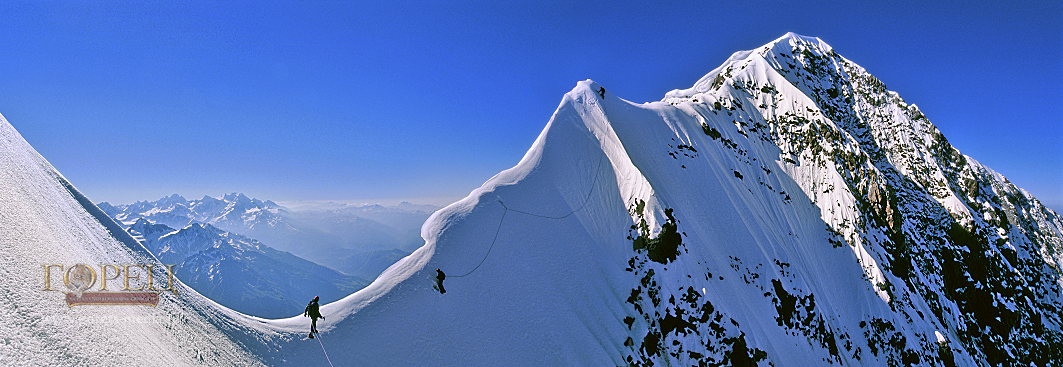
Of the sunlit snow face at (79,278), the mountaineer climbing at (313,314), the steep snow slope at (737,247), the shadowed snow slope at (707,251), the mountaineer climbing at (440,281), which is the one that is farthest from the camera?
the steep snow slope at (737,247)

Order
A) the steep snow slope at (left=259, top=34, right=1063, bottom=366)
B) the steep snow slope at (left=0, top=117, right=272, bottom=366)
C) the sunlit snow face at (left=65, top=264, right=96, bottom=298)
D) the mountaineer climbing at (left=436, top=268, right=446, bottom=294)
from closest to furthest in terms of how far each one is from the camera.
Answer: the steep snow slope at (left=0, top=117, right=272, bottom=366), the sunlit snow face at (left=65, top=264, right=96, bottom=298), the mountaineer climbing at (left=436, top=268, right=446, bottom=294), the steep snow slope at (left=259, top=34, right=1063, bottom=366)

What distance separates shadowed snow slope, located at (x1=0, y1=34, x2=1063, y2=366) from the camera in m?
19.7

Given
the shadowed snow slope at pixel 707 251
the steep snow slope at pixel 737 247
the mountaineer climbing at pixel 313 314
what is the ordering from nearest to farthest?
the mountaineer climbing at pixel 313 314 → the shadowed snow slope at pixel 707 251 → the steep snow slope at pixel 737 247

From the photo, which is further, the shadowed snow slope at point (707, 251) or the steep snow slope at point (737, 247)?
the steep snow slope at point (737, 247)

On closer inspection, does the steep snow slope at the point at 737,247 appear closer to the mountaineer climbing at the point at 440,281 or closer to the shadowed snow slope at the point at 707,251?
the shadowed snow slope at the point at 707,251

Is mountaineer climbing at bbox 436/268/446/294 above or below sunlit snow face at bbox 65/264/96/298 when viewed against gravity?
below

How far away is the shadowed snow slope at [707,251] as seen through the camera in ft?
64.6

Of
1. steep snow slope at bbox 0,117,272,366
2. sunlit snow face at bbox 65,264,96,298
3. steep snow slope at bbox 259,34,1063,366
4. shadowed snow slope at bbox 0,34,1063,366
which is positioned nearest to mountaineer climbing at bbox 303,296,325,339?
shadowed snow slope at bbox 0,34,1063,366

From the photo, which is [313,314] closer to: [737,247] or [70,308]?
[70,308]

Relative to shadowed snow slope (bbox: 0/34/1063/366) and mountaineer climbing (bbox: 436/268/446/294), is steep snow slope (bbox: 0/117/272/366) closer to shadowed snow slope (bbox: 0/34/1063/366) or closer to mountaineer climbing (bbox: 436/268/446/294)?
shadowed snow slope (bbox: 0/34/1063/366)

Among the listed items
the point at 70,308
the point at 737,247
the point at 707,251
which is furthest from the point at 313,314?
the point at 737,247

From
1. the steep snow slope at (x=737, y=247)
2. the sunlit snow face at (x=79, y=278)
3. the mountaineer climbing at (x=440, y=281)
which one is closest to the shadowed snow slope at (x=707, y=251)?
the steep snow slope at (x=737, y=247)

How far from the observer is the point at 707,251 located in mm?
33281

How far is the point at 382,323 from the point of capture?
20.6 metres
